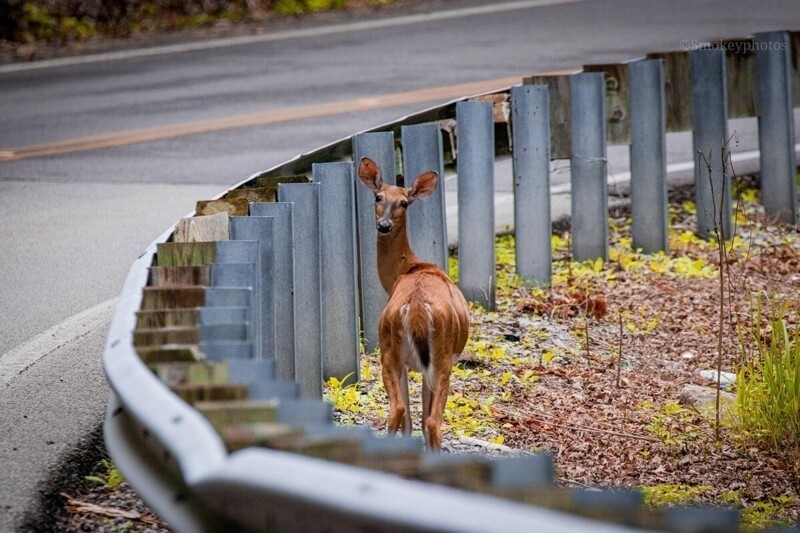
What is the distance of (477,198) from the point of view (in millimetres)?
7559

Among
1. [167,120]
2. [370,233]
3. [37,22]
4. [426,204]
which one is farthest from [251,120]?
[37,22]

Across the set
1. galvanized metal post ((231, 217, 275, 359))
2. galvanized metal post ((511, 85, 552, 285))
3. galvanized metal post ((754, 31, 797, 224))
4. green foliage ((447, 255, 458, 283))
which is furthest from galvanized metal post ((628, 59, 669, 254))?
galvanized metal post ((231, 217, 275, 359))

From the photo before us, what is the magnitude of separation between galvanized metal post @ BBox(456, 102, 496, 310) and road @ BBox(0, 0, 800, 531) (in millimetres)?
2288

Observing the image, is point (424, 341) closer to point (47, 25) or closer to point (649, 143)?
point (649, 143)

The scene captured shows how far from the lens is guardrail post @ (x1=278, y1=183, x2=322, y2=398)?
573cm

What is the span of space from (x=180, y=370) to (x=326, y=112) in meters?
10.9

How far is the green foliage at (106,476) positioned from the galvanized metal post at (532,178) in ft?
12.7

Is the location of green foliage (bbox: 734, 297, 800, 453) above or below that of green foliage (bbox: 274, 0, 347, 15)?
below

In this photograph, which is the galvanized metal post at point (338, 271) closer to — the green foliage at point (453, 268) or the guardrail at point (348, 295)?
the guardrail at point (348, 295)

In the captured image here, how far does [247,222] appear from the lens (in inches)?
190

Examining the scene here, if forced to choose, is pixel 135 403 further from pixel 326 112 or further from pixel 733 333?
pixel 326 112

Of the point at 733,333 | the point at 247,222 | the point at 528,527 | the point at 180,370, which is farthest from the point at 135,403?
the point at 733,333

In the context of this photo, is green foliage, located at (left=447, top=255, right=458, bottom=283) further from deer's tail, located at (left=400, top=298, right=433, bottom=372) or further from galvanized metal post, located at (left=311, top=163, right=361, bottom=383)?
deer's tail, located at (left=400, top=298, right=433, bottom=372)
